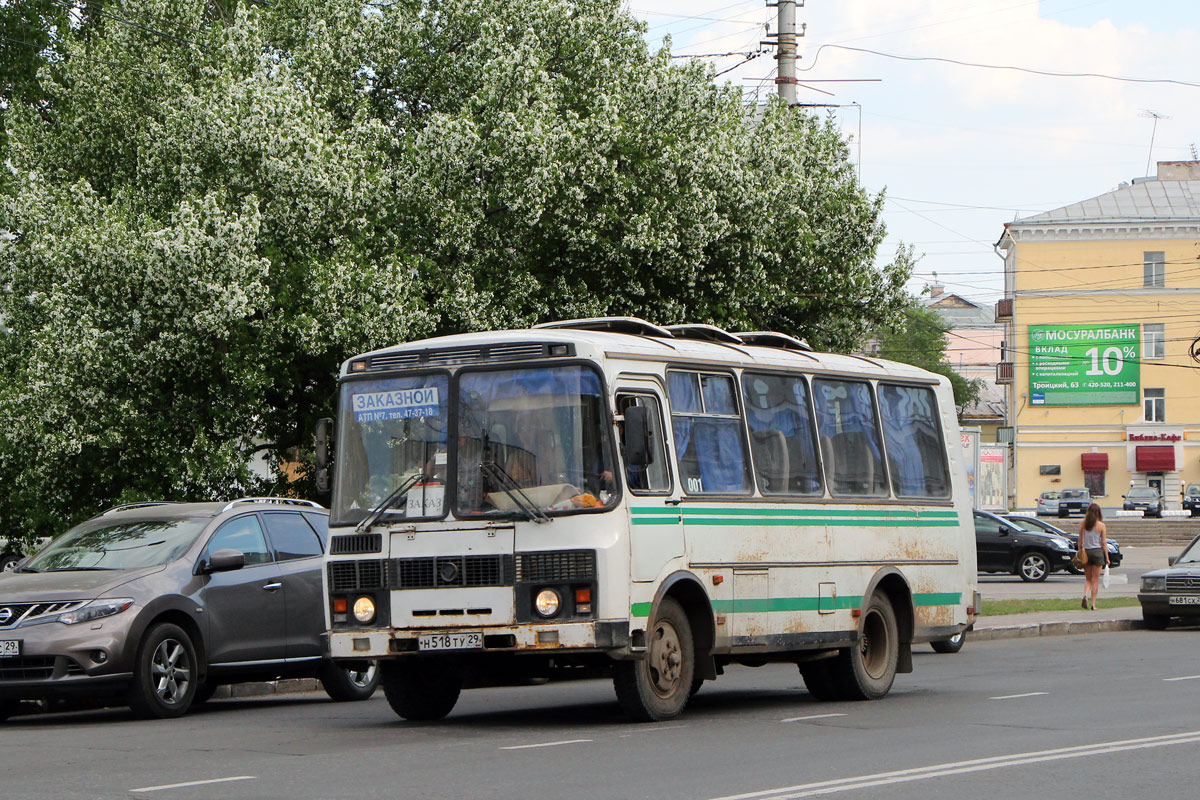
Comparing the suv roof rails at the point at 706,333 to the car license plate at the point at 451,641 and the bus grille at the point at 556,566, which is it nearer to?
the bus grille at the point at 556,566

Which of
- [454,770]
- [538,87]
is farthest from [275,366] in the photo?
[454,770]

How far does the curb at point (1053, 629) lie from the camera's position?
23188 mm

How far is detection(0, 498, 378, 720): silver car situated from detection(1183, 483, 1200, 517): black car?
6871 cm

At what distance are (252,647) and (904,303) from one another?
622 inches

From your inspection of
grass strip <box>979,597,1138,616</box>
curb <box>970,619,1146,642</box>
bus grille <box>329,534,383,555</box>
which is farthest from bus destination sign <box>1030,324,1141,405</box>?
bus grille <box>329,534,383,555</box>

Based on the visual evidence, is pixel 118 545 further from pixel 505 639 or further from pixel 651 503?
pixel 651 503

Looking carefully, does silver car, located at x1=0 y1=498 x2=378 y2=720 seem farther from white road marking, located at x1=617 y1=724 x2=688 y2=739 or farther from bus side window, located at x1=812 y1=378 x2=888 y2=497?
bus side window, located at x1=812 y1=378 x2=888 y2=497

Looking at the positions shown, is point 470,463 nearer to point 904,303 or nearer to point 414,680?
point 414,680

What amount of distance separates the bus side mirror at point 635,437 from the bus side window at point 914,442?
409 centimetres

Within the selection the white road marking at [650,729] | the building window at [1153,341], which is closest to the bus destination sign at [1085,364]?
the building window at [1153,341]

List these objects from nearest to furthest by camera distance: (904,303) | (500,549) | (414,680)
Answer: (500,549), (414,680), (904,303)

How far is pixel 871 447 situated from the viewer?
14727 millimetres

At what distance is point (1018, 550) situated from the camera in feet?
128

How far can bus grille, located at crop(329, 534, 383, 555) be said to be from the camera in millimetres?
11984
